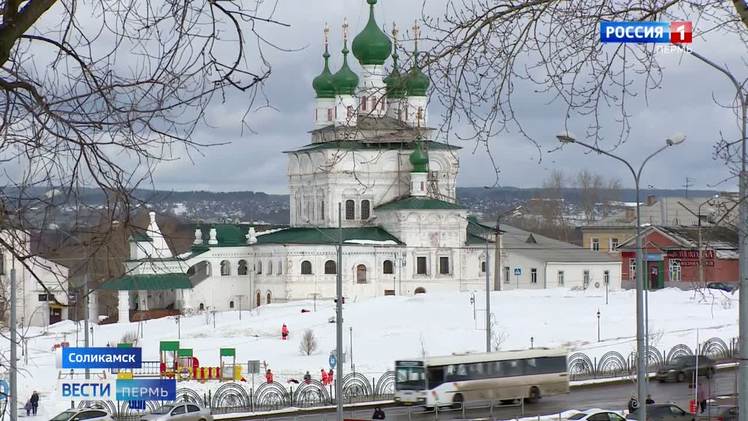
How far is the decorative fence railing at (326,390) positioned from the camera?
34.3 metres

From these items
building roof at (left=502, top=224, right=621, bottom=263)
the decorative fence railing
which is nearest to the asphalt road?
the decorative fence railing

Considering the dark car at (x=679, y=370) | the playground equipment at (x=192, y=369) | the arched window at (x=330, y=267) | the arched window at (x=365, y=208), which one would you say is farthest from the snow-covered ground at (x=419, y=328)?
the arched window at (x=365, y=208)

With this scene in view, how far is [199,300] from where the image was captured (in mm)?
75375

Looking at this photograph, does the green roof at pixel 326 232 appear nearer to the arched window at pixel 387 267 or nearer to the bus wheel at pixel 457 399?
the arched window at pixel 387 267

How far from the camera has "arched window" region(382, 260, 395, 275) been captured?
242ft

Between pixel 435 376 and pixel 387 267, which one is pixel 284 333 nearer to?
pixel 435 376

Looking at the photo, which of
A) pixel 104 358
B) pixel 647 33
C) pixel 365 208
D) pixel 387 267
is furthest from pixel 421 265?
pixel 647 33

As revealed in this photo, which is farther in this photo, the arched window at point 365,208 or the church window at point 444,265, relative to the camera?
the arched window at point 365,208

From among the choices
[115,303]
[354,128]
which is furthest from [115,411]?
[115,303]

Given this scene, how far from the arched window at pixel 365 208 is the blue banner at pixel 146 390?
50687mm

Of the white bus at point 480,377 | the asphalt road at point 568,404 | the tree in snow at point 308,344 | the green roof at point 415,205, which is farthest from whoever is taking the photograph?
the green roof at point 415,205

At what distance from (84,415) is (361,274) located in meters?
44.6

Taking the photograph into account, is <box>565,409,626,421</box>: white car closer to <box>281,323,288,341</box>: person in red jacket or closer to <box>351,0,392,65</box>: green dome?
<box>281,323,288,341</box>: person in red jacket

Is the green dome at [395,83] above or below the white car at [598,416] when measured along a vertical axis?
above
